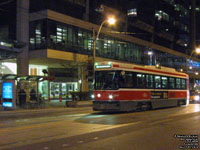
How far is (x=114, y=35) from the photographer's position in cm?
4331

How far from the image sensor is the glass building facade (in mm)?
33200

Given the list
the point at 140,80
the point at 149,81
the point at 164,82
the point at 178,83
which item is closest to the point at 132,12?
the point at 178,83

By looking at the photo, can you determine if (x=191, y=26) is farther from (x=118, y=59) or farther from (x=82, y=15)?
(x=82, y=15)

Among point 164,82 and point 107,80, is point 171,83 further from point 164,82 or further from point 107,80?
point 107,80

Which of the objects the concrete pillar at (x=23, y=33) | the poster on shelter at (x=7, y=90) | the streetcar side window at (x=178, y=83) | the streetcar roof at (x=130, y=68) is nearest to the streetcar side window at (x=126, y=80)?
the streetcar roof at (x=130, y=68)

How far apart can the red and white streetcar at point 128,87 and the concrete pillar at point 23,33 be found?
1676 centimetres

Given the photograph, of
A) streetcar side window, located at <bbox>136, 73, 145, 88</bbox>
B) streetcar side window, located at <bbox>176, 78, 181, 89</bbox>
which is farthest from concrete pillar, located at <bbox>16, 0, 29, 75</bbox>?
streetcar side window, located at <bbox>176, 78, 181, 89</bbox>

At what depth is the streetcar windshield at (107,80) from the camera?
18091mm

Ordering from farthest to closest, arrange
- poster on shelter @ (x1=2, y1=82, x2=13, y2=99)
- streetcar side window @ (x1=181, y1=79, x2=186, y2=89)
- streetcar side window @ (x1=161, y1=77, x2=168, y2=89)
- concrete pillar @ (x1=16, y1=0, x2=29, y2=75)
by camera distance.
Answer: concrete pillar @ (x1=16, y1=0, x2=29, y2=75)
streetcar side window @ (x1=181, y1=79, x2=186, y2=89)
streetcar side window @ (x1=161, y1=77, x2=168, y2=89)
poster on shelter @ (x1=2, y1=82, x2=13, y2=99)

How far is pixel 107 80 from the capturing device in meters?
18.3

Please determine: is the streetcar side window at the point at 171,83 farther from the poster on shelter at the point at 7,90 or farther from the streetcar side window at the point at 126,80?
the poster on shelter at the point at 7,90

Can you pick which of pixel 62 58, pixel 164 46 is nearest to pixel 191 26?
pixel 164 46

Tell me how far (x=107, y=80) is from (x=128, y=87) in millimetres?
1578

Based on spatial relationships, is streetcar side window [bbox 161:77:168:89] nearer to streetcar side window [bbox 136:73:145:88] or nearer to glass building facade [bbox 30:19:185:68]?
streetcar side window [bbox 136:73:145:88]
